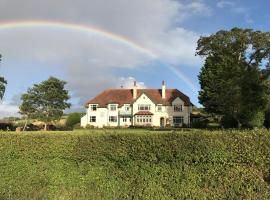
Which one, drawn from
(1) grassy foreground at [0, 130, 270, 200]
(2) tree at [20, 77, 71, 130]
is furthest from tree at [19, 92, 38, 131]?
(1) grassy foreground at [0, 130, 270, 200]

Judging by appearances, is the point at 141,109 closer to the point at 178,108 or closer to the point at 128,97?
the point at 128,97

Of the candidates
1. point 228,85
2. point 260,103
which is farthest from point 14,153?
point 228,85

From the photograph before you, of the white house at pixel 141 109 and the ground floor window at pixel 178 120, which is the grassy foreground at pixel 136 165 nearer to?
the white house at pixel 141 109

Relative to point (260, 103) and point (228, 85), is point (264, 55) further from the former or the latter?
point (260, 103)

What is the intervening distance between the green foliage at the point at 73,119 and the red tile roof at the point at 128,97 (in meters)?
5.19

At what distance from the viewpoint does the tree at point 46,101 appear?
9869 centimetres

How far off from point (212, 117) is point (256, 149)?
7094cm

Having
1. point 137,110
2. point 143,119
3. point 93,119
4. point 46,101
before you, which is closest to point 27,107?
point 46,101

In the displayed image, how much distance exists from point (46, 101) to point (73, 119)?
965 centimetres

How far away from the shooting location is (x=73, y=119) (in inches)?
3821

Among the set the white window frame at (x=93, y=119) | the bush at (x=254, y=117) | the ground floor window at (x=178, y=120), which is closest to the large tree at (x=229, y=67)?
the bush at (x=254, y=117)

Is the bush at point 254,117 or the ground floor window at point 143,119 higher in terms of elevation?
the ground floor window at point 143,119

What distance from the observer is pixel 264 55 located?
236 ft

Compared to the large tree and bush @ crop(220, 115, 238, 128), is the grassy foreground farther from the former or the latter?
bush @ crop(220, 115, 238, 128)
